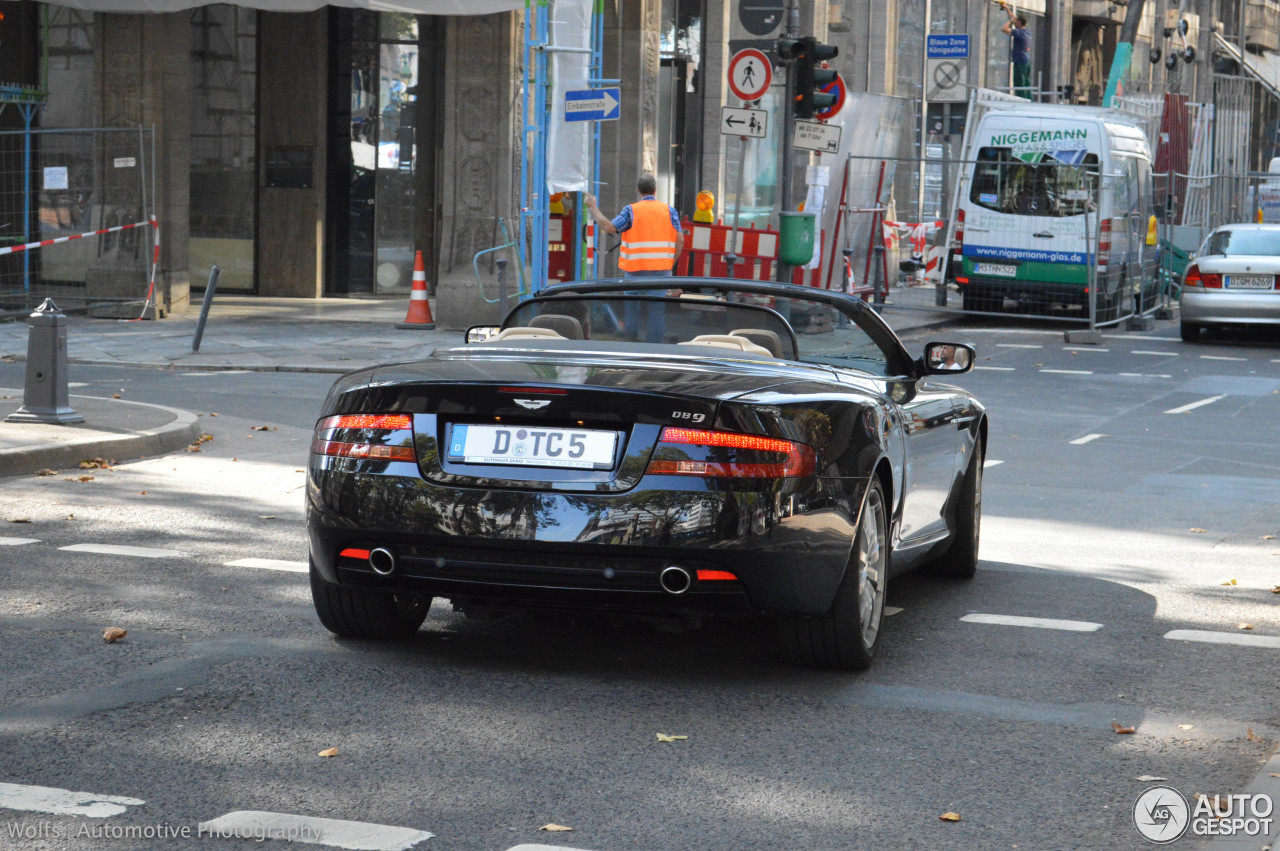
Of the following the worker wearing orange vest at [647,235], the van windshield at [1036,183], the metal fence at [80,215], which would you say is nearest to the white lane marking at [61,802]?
the worker wearing orange vest at [647,235]

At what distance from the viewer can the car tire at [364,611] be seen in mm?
5918

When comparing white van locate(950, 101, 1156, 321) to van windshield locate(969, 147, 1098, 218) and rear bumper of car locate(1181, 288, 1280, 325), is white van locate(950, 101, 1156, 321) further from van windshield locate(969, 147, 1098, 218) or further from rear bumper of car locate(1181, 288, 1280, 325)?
rear bumper of car locate(1181, 288, 1280, 325)

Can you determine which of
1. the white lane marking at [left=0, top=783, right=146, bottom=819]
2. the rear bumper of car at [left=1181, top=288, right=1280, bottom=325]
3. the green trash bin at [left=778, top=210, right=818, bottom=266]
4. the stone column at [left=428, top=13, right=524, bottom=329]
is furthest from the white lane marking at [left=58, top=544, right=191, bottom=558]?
the rear bumper of car at [left=1181, top=288, right=1280, bottom=325]

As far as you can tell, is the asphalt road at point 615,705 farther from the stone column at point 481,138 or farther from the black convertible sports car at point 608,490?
the stone column at point 481,138

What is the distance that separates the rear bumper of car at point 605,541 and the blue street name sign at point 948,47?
86.2 feet

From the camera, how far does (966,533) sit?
759 centimetres

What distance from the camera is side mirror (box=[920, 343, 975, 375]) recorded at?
7047 mm

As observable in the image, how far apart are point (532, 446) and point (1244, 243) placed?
1926 centimetres

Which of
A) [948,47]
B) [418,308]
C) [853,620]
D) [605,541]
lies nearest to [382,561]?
[605,541]

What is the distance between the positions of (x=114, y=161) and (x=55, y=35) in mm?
1875

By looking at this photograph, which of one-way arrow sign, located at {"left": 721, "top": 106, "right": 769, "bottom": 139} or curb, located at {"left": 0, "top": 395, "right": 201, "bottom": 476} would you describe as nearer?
curb, located at {"left": 0, "top": 395, "right": 201, "bottom": 476}

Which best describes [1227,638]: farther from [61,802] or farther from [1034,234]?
[1034,234]

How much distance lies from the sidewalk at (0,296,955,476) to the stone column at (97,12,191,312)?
0.77 metres

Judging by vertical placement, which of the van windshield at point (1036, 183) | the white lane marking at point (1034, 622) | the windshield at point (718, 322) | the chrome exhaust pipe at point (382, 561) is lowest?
the white lane marking at point (1034, 622)
